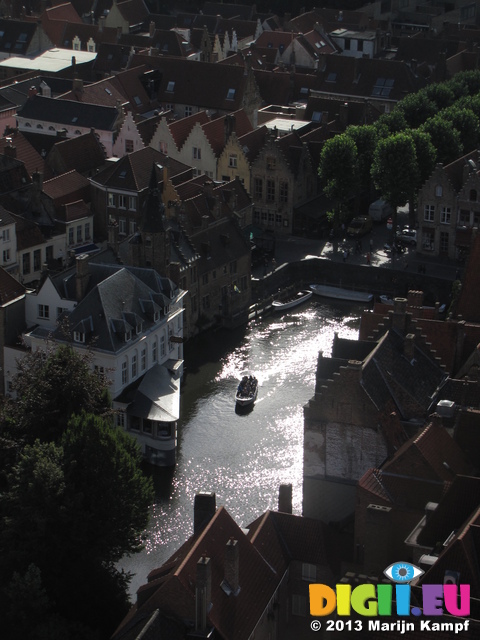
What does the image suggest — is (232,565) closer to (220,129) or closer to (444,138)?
(444,138)

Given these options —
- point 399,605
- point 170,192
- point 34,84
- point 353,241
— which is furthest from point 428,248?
point 399,605

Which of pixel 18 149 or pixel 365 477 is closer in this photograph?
pixel 365 477

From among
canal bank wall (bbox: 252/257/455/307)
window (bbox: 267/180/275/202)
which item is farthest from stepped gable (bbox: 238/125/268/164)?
canal bank wall (bbox: 252/257/455/307)

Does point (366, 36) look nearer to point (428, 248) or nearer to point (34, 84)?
point (34, 84)

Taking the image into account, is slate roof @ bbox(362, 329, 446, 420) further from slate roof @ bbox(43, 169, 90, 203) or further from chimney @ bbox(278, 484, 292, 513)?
slate roof @ bbox(43, 169, 90, 203)

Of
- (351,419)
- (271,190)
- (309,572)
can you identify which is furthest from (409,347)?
(271,190)

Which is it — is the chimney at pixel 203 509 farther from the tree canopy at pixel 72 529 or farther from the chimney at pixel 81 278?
the chimney at pixel 81 278

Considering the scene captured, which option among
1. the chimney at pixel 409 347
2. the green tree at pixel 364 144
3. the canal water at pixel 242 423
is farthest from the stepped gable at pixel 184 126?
the chimney at pixel 409 347
